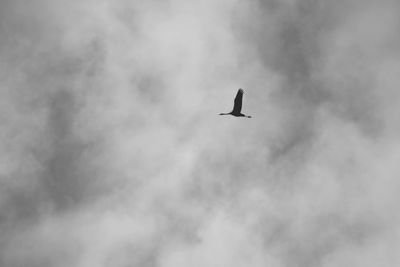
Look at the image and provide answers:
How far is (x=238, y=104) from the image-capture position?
276ft

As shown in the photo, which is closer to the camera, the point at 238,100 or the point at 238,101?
the point at 238,100
